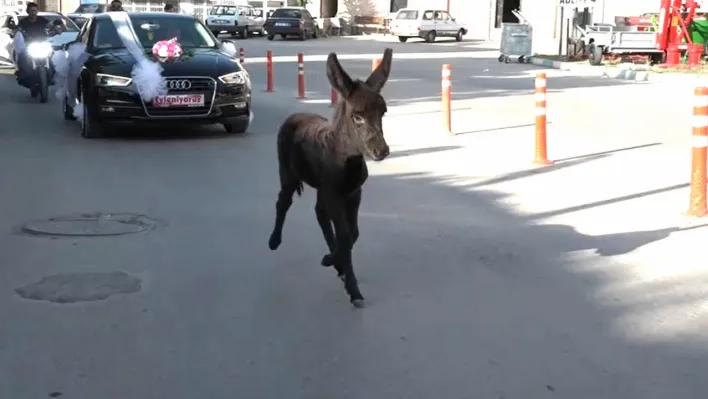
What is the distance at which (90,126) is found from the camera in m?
13.3

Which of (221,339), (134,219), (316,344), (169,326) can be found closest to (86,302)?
(169,326)

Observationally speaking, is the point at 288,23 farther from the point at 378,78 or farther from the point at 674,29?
the point at 378,78

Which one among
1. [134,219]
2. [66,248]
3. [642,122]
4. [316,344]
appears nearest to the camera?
[316,344]

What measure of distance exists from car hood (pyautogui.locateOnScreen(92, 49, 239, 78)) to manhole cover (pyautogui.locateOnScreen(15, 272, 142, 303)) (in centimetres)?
646

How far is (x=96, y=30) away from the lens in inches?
567

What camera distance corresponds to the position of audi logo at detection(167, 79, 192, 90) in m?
12.7

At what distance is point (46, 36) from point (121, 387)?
674 inches

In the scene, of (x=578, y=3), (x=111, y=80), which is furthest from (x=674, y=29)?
(x=111, y=80)

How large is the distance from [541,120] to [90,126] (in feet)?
19.9

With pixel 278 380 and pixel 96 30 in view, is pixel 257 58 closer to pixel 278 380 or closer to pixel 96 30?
pixel 96 30

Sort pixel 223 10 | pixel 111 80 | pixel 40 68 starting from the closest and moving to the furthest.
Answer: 1. pixel 111 80
2. pixel 40 68
3. pixel 223 10

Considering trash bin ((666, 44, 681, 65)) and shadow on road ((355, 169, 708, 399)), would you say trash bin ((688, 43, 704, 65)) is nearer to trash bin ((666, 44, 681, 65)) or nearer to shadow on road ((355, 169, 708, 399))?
trash bin ((666, 44, 681, 65))

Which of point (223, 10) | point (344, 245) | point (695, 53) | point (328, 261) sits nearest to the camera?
point (344, 245)

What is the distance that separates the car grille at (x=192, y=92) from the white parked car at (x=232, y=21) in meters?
43.1
